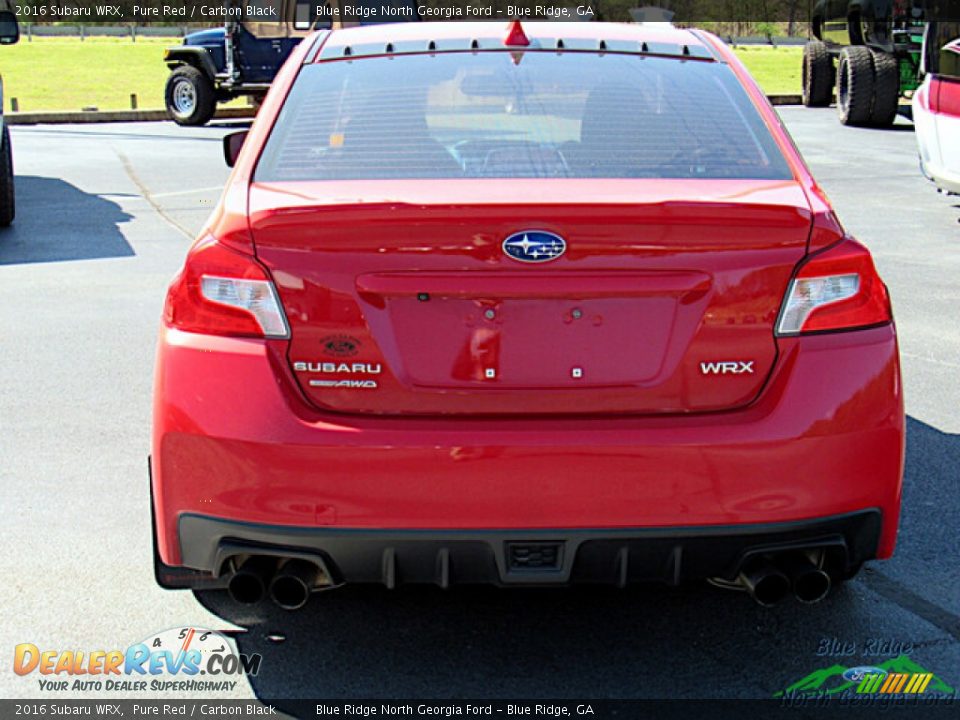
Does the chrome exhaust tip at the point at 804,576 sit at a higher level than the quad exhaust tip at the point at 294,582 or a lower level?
higher

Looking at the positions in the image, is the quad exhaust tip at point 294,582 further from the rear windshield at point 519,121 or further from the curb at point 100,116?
→ the curb at point 100,116

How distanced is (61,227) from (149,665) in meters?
8.76

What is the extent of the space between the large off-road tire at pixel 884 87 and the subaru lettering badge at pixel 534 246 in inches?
737

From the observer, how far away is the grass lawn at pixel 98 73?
3378 centimetres

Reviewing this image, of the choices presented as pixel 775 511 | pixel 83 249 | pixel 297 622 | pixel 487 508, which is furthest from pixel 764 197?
pixel 83 249

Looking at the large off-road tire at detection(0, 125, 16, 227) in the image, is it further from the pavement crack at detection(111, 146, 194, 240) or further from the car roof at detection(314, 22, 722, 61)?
the car roof at detection(314, 22, 722, 61)

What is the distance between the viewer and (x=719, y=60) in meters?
4.25

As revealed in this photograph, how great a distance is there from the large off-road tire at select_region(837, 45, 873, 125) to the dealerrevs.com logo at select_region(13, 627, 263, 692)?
18.8 m

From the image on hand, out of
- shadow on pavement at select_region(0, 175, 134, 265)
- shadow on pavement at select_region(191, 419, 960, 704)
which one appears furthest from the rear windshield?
shadow on pavement at select_region(0, 175, 134, 265)

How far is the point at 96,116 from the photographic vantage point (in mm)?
25672

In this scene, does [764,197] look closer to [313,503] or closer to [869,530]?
[869,530]

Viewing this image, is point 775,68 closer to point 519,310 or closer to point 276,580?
point 519,310

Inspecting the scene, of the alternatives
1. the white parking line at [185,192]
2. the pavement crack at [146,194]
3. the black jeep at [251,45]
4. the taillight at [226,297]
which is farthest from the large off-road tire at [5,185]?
the black jeep at [251,45]

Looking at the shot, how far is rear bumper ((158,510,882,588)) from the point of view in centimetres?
321
